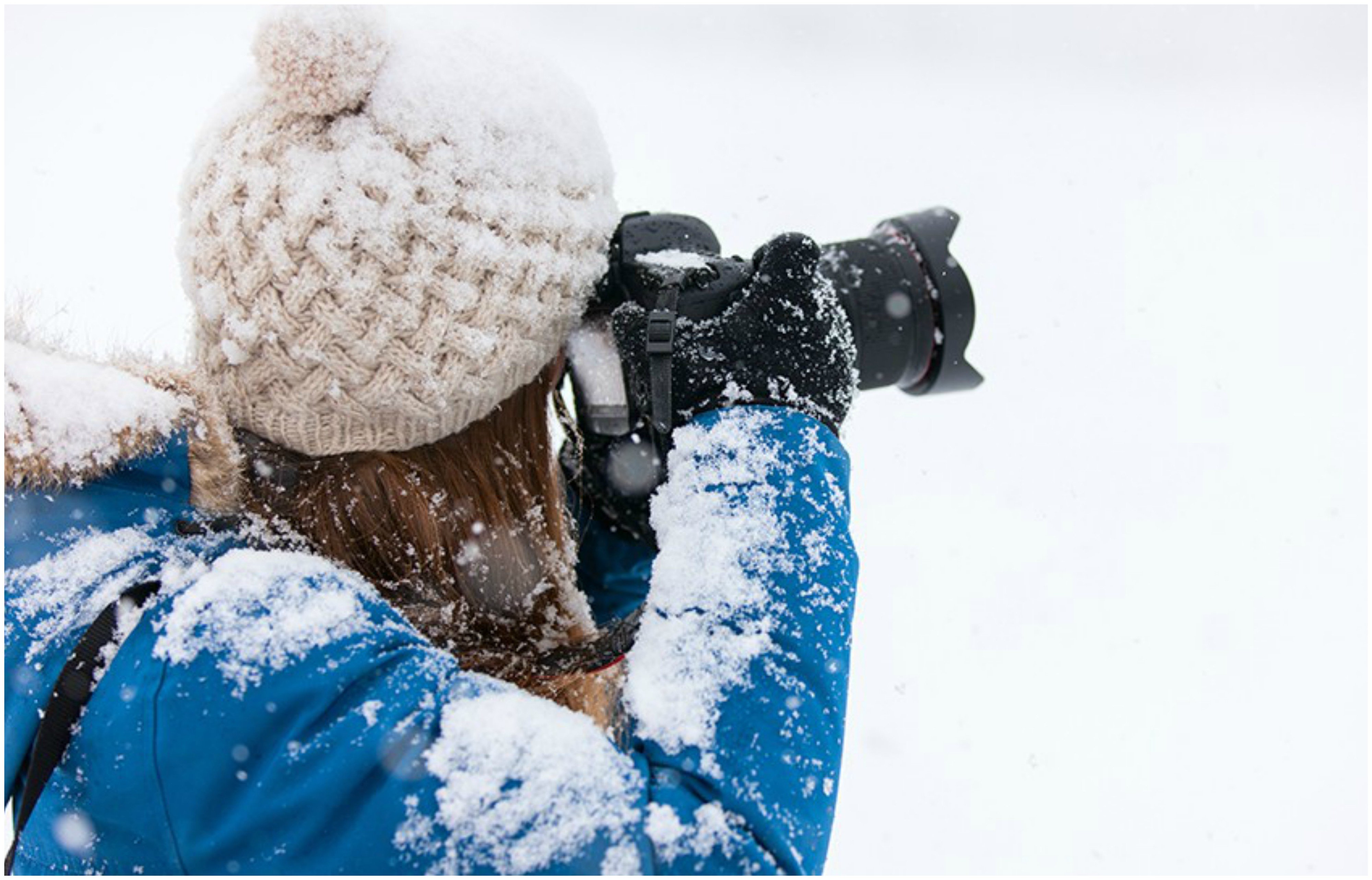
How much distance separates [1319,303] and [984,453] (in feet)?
2.32

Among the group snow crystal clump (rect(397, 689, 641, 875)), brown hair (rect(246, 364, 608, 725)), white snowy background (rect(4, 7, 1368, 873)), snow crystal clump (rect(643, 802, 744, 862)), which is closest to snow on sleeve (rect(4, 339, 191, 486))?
brown hair (rect(246, 364, 608, 725))

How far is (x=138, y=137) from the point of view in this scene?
6.22 feet

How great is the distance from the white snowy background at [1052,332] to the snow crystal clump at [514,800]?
1097 millimetres

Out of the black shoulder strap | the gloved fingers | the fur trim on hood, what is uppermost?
the gloved fingers

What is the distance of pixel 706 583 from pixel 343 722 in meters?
0.23

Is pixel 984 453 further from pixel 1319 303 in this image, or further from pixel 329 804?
pixel 329 804

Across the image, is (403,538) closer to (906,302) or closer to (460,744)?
(460,744)

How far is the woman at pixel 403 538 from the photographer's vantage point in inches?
22.5

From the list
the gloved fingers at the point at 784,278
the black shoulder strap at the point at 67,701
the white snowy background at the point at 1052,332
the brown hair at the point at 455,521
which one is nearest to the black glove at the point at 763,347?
the gloved fingers at the point at 784,278

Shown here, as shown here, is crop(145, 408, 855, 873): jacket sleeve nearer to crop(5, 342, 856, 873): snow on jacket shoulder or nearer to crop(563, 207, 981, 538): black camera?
crop(5, 342, 856, 873): snow on jacket shoulder

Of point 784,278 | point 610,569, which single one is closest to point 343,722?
point 784,278

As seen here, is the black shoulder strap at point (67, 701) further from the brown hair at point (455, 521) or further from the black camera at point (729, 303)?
the black camera at point (729, 303)

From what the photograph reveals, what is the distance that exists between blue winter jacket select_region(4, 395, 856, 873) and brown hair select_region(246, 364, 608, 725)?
11cm

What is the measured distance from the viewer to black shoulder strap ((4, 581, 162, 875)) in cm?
57
